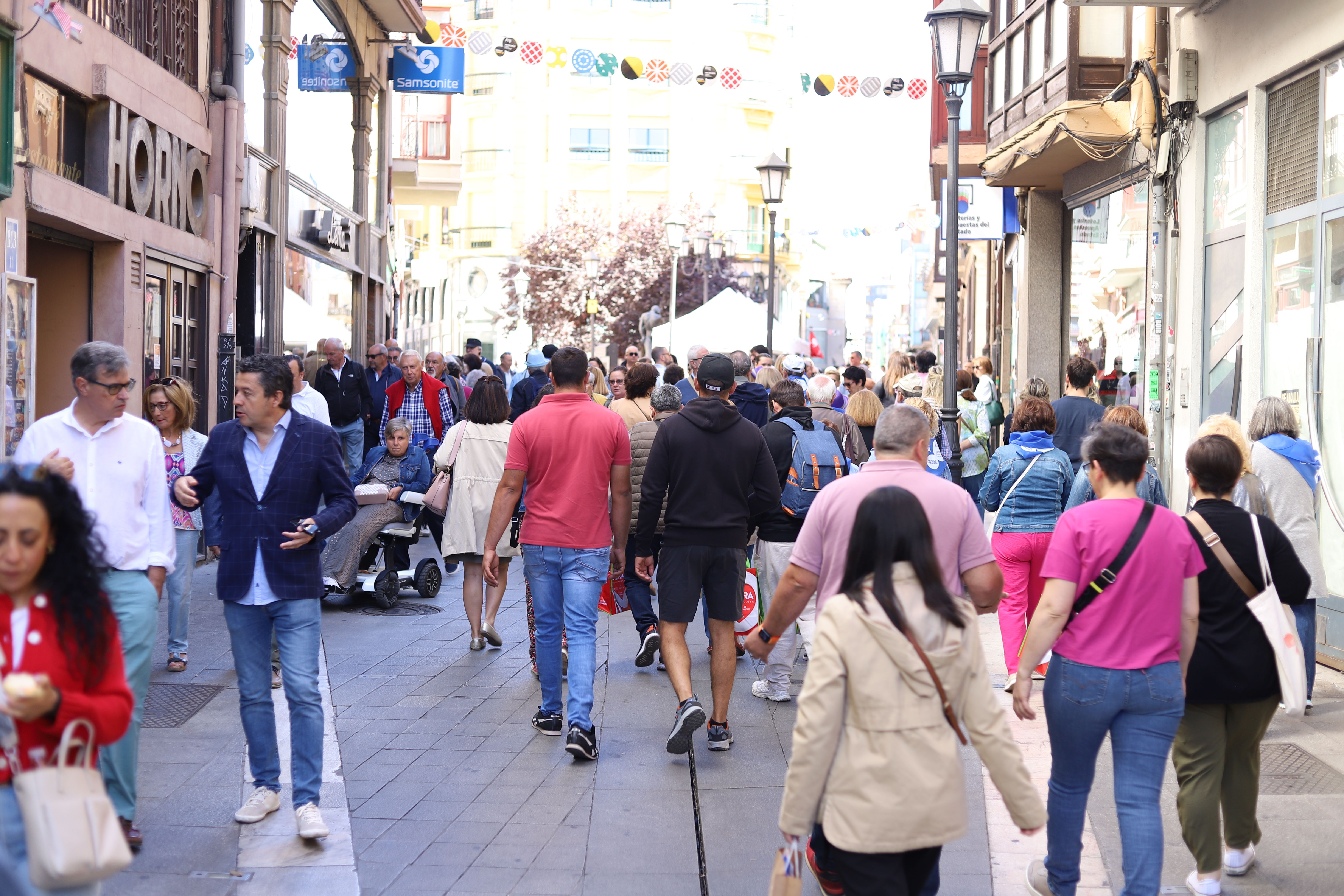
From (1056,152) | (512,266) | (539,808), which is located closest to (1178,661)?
(539,808)

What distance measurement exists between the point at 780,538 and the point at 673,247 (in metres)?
28.0

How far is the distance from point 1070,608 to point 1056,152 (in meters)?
11.3

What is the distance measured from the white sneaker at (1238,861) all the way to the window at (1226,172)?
685cm

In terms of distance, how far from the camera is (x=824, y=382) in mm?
9875

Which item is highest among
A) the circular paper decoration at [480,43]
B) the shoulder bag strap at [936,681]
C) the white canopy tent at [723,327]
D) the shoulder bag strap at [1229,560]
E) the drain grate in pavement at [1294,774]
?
the circular paper decoration at [480,43]

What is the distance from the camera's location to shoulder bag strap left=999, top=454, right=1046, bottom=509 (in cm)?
842

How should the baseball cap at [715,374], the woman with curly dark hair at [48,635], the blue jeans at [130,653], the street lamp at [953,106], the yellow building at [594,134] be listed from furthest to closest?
the yellow building at [594,134], the street lamp at [953,106], the baseball cap at [715,374], the blue jeans at [130,653], the woman with curly dark hair at [48,635]

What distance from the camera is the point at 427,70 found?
23125 millimetres

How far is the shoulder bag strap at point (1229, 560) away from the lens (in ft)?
16.4

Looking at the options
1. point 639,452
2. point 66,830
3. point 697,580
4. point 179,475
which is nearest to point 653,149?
point 639,452

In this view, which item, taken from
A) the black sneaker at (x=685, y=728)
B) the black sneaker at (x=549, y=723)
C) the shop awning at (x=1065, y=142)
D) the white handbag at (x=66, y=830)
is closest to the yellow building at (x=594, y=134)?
the shop awning at (x=1065, y=142)

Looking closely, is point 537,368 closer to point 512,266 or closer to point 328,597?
point 328,597

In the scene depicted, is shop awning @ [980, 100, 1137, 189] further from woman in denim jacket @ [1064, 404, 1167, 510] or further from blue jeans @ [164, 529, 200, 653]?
blue jeans @ [164, 529, 200, 653]

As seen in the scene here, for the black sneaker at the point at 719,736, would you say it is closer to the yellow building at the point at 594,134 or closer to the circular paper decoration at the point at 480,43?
the circular paper decoration at the point at 480,43
